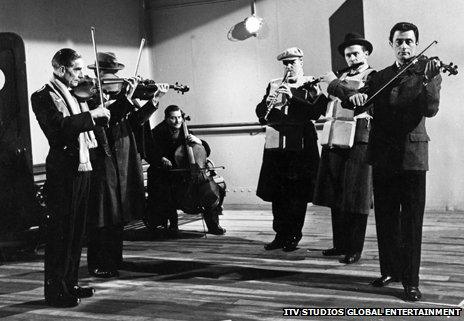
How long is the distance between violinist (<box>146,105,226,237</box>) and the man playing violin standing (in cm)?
228

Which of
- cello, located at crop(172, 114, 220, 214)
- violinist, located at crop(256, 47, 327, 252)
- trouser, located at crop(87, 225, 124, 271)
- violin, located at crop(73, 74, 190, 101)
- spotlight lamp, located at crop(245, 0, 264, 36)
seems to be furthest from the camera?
spotlight lamp, located at crop(245, 0, 264, 36)

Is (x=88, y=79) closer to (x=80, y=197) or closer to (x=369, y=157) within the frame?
(x=80, y=197)

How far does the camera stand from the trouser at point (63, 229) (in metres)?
3.71

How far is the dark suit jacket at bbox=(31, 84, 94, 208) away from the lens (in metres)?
3.67

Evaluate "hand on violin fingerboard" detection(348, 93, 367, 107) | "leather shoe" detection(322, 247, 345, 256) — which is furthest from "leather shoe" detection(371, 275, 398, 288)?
"hand on violin fingerboard" detection(348, 93, 367, 107)

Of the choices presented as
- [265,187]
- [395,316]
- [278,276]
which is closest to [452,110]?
[265,187]

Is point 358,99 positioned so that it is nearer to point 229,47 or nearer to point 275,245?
point 275,245

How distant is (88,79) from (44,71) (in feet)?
9.24

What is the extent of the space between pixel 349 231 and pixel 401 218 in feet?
3.49

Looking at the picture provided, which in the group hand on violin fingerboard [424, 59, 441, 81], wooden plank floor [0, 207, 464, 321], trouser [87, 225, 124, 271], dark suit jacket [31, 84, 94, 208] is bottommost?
wooden plank floor [0, 207, 464, 321]

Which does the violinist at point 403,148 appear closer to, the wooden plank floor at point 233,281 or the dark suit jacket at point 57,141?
the wooden plank floor at point 233,281

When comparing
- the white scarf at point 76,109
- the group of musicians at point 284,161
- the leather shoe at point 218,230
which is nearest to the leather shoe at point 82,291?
the group of musicians at point 284,161

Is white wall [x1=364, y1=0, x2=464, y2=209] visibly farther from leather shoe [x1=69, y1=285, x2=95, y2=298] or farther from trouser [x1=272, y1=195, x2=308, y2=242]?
leather shoe [x1=69, y1=285, x2=95, y2=298]

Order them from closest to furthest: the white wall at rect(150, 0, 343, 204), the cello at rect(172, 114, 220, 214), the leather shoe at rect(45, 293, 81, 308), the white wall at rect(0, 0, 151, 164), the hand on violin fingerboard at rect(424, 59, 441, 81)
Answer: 1. the hand on violin fingerboard at rect(424, 59, 441, 81)
2. the leather shoe at rect(45, 293, 81, 308)
3. the cello at rect(172, 114, 220, 214)
4. the white wall at rect(0, 0, 151, 164)
5. the white wall at rect(150, 0, 343, 204)
